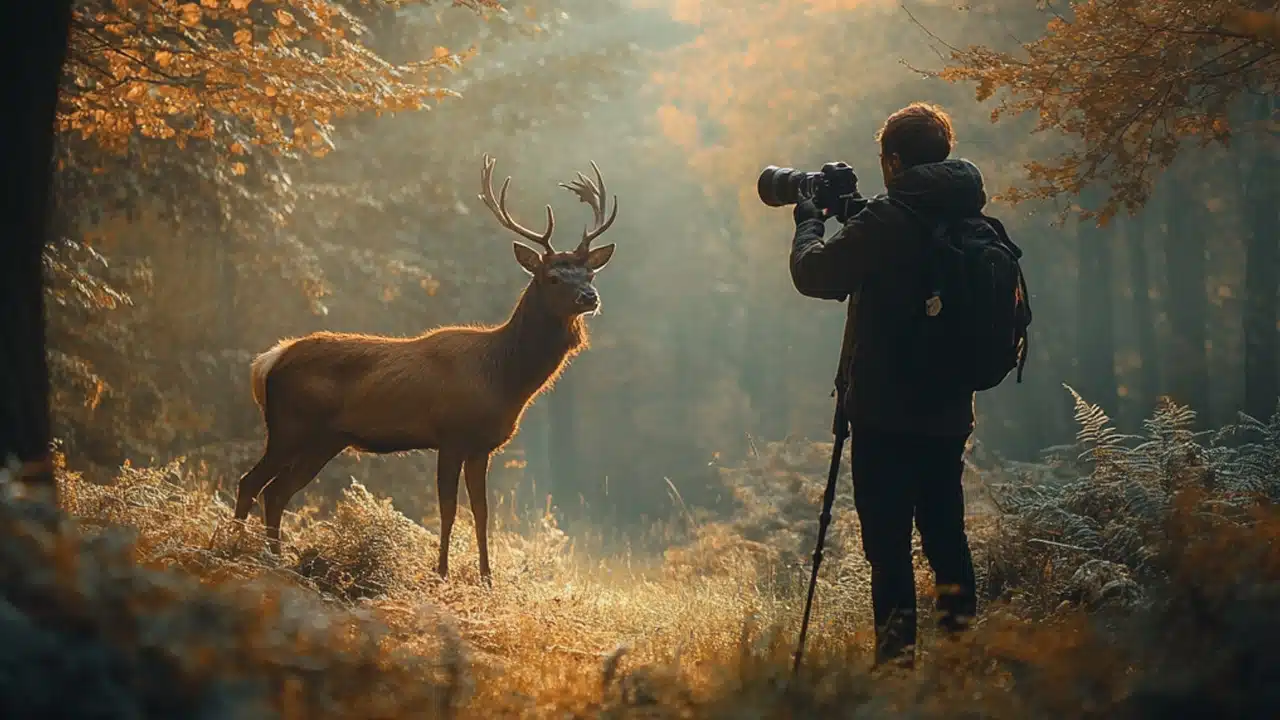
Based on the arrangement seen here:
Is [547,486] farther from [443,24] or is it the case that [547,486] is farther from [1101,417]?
[1101,417]

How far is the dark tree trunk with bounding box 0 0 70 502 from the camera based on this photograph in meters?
3.75

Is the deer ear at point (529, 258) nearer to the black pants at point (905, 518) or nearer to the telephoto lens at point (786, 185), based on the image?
the telephoto lens at point (786, 185)

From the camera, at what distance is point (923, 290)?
12.9 ft

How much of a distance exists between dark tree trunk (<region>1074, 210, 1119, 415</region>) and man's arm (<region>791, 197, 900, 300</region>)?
1802 cm

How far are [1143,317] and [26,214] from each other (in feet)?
67.2

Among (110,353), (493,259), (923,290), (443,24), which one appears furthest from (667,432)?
(923,290)

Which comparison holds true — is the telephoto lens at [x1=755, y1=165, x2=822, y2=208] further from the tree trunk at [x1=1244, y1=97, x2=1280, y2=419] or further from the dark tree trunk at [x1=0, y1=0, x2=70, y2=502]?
the tree trunk at [x1=1244, y1=97, x2=1280, y2=419]

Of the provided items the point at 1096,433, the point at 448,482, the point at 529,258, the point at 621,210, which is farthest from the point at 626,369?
the point at 1096,433

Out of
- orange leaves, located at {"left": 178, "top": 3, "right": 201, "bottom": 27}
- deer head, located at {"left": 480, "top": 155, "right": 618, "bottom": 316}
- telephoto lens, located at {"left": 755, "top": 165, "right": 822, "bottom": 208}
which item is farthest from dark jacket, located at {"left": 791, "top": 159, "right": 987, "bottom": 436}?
orange leaves, located at {"left": 178, "top": 3, "right": 201, "bottom": 27}

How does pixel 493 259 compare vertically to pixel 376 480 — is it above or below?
above

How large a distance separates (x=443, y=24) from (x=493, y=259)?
3.97m

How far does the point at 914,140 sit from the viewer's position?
13.5ft

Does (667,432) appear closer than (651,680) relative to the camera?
No

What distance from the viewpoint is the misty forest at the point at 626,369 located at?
2.89 meters
